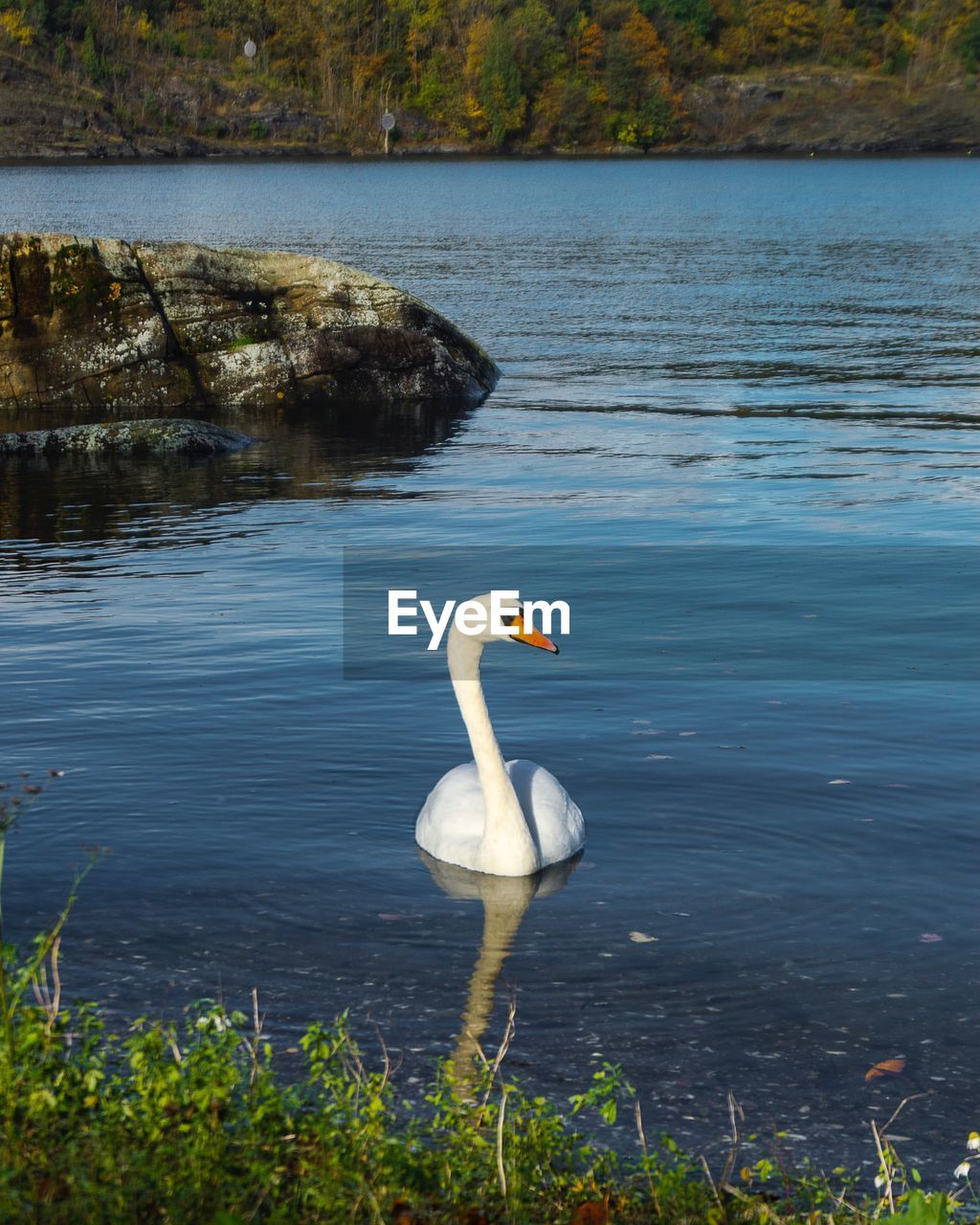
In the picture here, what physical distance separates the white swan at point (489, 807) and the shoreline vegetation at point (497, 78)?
161234 mm

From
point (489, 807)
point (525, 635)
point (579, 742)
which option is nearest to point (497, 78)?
point (579, 742)

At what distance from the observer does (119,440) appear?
22.0 m

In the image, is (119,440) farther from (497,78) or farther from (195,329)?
(497,78)

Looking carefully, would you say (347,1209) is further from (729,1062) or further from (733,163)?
(733,163)

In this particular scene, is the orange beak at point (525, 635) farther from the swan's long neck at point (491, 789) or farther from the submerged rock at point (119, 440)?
the submerged rock at point (119, 440)

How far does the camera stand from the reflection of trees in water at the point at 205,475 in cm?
1819

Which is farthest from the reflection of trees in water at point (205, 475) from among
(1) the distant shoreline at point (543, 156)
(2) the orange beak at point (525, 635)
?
(1) the distant shoreline at point (543, 156)

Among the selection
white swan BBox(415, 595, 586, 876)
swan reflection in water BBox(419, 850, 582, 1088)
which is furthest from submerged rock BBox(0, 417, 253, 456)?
swan reflection in water BBox(419, 850, 582, 1088)

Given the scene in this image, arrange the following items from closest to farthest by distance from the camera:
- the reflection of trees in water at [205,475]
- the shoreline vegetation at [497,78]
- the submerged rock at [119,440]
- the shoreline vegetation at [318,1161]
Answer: the shoreline vegetation at [318,1161] → the reflection of trees in water at [205,475] → the submerged rock at [119,440] → the shoreline vegetation at [497,78]

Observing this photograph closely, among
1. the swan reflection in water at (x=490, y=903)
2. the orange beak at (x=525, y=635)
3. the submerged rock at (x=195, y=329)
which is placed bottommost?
the swan reflection in water at (x=490, y=903)

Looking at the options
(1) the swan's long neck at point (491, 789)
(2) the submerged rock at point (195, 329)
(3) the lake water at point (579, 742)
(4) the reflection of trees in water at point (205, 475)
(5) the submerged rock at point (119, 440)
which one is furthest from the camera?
(2) the submerged rock at point (195, 329)

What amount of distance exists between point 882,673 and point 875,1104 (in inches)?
241

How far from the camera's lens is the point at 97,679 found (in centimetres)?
1212

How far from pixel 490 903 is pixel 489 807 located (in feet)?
1.76
